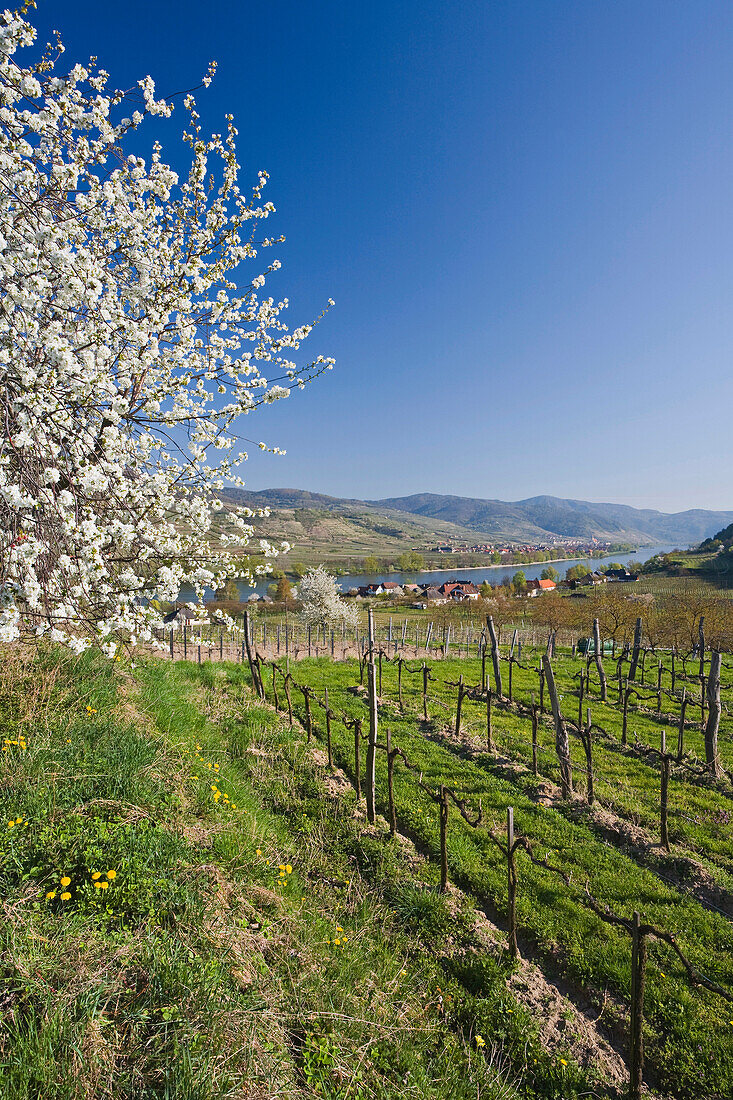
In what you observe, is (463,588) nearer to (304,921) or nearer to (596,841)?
(596,841)

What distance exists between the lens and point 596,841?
7168 millimetres

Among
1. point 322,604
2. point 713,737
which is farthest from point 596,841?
point 322,604

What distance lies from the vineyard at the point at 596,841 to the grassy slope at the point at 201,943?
32.5 inches

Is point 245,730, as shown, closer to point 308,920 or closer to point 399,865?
point 399,865

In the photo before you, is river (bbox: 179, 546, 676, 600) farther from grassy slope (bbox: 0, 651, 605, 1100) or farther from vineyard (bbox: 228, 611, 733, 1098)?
grassy slope (bbox: 0, 651, 605, 1100)

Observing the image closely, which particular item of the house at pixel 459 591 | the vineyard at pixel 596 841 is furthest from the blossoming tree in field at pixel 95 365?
the house at pixel 459 591

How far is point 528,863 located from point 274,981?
176 inches

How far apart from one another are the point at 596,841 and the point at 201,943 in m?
6.30

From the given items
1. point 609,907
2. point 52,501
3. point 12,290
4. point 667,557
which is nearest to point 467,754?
point 609,907

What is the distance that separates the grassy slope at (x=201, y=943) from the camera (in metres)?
2.48

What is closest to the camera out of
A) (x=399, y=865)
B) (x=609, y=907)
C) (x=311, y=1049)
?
(x=311, y=1049)

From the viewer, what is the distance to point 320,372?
6.62m

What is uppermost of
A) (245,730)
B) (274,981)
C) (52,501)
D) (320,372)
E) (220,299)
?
(220,299)

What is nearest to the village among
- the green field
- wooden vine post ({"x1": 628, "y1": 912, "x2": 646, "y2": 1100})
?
the green field
